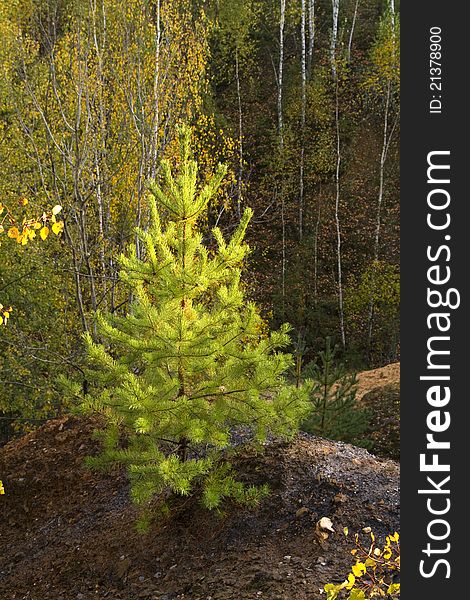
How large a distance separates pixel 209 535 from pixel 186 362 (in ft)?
4.50

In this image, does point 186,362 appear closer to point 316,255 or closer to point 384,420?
point 384,420

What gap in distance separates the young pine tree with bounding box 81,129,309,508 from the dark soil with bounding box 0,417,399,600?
36 centimetres

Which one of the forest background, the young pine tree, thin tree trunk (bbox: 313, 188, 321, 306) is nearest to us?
the young pine tree

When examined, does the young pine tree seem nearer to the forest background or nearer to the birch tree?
the forest background

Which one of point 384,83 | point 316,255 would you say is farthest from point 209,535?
point 384,83

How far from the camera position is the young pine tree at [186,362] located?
477 centimetres

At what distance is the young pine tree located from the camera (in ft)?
15.7

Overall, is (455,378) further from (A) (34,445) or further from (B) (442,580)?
(A) (34,445)

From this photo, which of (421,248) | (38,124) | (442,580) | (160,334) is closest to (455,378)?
(421,248)

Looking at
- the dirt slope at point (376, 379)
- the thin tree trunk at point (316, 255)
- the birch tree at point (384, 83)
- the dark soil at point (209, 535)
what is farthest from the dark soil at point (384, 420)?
the thin tree trunk at point (316, 255)

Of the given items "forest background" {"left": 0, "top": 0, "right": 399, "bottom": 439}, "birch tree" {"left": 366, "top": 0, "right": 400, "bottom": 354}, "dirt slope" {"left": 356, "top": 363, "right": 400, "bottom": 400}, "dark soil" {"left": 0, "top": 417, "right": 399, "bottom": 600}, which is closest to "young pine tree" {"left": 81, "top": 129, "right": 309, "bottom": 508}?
"dark soil" {"left": 0, "top": 417, "right": 399, "bottom": 600}

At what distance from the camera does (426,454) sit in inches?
93.0

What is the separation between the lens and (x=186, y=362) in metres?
4.93

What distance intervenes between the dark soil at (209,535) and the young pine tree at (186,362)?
1.18 feet
